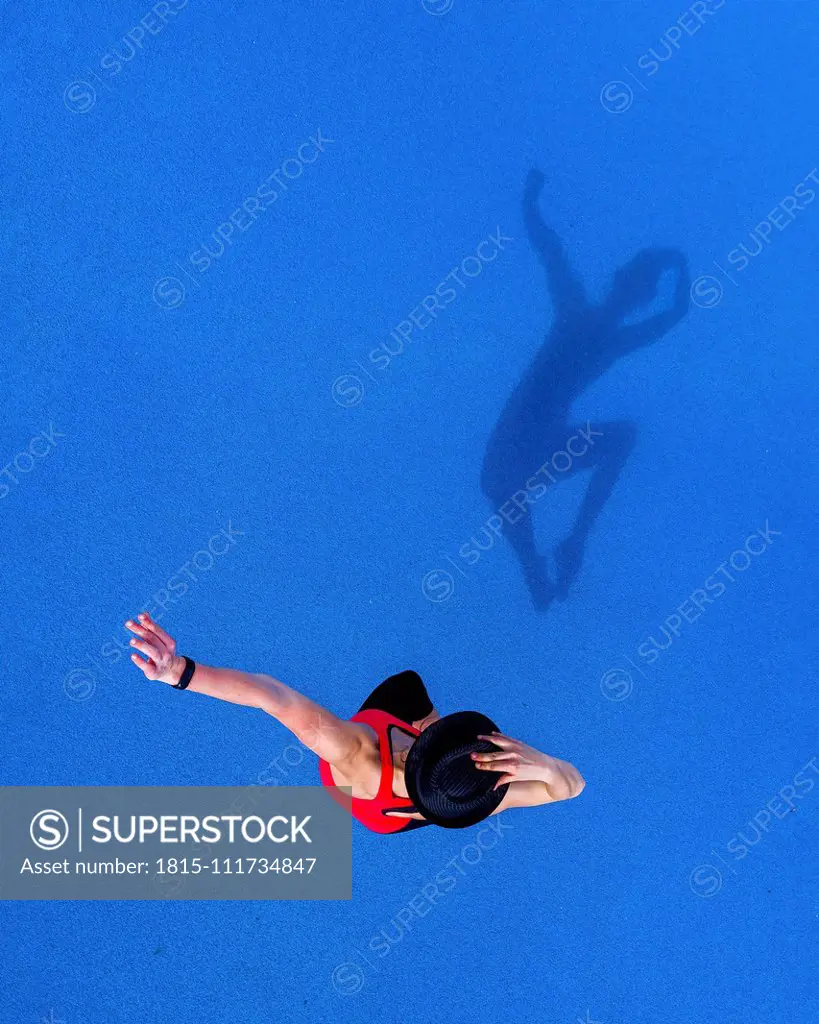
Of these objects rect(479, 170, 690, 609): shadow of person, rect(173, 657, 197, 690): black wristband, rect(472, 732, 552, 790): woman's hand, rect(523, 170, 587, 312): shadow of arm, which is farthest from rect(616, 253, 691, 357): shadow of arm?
rect(173, 657, 197, 690): black wristband

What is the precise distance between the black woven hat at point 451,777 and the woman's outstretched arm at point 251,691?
0.47 meters

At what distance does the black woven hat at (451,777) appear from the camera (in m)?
2.67

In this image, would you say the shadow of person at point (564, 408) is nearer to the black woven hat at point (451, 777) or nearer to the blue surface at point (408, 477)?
the blue surface at point (408, 477)

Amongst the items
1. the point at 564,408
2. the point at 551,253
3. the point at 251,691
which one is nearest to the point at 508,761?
the point at 251,691

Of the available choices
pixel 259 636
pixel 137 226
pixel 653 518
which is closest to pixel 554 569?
pixel 653 518

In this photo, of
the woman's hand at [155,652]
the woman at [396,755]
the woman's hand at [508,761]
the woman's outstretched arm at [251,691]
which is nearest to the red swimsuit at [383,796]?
the woman at [396,755]

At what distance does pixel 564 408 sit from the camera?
4.60 meters

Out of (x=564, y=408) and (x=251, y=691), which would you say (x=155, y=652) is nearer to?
(x=251, y=691)

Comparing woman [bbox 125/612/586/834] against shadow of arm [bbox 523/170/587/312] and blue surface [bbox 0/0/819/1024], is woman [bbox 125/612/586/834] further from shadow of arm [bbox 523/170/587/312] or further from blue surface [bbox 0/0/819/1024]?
shadow of arm [bbox 523/170/587/312]

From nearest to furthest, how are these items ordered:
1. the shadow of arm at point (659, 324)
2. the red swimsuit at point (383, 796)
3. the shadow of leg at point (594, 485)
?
the red swimsuit at point (383, 796)
the shadow of leg at point (594, 485)
the shadow of arm at point (659, 324)

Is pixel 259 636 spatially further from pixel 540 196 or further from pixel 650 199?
pixel 650 199

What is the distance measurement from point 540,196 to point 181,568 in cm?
298

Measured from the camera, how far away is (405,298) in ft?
15.1

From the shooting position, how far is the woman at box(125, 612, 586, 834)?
2654 millimetres
